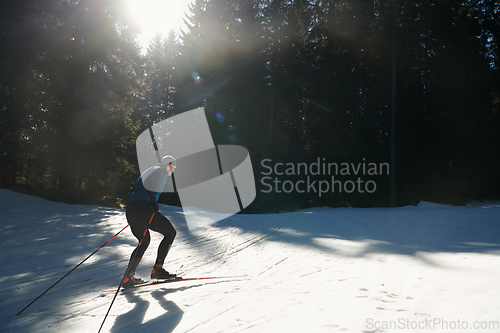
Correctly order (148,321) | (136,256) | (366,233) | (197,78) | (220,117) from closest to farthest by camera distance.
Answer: (148,321) < (136,256) < (366,233) < (220,117) < (197,78)

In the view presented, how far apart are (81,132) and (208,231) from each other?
10100 mm

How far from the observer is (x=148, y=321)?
3359 mm

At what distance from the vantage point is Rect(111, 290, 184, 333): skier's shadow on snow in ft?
10.4

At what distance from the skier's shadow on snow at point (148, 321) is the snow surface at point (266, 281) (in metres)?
0.01

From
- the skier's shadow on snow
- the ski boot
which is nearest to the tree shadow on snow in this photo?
the ski boot

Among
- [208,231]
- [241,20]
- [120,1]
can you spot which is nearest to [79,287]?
[208,231]

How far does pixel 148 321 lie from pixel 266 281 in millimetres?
1914

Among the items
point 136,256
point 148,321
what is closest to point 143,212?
point 136,256

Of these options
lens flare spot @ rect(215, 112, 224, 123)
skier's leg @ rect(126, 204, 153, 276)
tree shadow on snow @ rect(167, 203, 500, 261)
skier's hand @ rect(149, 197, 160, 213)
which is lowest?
tree shadow on snow @ rect(167, 203, 500, 261)

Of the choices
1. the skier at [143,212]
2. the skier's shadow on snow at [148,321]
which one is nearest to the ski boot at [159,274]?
the skier at [143,212]

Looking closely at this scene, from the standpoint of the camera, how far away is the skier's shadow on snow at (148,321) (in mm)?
3166

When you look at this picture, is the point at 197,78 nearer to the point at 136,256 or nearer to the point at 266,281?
the point at 136,256

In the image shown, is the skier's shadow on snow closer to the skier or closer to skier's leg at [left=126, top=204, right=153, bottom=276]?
the skier

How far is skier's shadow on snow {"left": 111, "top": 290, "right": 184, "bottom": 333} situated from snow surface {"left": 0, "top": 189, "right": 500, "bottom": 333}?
1 centimetres
